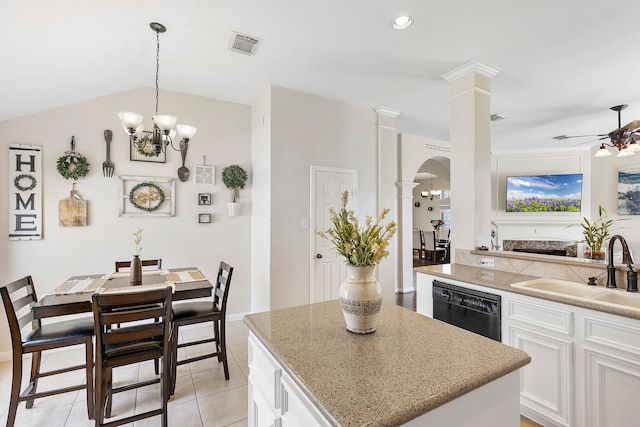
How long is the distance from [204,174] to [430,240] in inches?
285

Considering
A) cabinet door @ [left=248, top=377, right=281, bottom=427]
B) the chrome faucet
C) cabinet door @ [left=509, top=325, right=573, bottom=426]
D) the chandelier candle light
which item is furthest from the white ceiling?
cabinet door @ [left=248, top=377, right=281, bottom=427]

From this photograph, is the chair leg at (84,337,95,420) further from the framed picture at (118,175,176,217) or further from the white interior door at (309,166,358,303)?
the white interior door at (309,166,358,303)

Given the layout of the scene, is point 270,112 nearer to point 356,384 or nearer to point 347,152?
point 347,152

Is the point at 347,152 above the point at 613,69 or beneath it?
beneath

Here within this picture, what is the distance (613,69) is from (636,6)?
4.03 ft

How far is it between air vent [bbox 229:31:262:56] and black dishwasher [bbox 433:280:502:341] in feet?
9.00

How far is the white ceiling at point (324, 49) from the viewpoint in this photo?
86.3 inches

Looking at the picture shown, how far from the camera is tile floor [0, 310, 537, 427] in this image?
7.02ft

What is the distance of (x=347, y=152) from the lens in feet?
13.8

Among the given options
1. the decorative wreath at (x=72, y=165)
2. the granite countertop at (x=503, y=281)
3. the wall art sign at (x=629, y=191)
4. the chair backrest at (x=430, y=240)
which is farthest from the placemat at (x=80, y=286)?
the wall art sign at (x=629, y=191)

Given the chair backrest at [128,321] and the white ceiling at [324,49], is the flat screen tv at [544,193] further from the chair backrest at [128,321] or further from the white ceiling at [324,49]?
the chair backrest at [128,321]

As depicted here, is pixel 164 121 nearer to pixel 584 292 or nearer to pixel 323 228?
pixel 323 228

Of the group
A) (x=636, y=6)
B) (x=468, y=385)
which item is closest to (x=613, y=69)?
(x=636, y=6)

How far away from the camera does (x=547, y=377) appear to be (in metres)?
1.93
